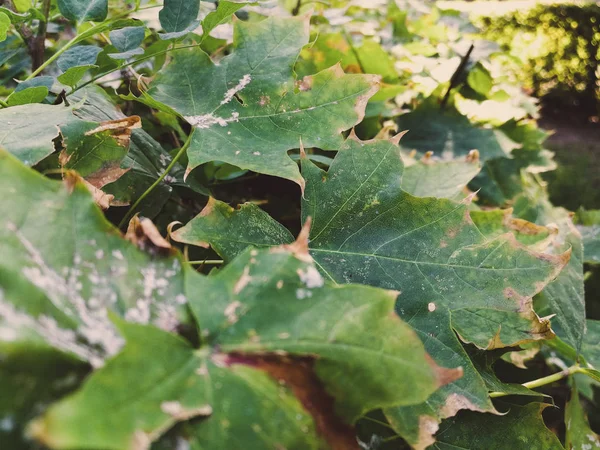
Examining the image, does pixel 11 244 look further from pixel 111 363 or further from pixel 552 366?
pixel 552 366

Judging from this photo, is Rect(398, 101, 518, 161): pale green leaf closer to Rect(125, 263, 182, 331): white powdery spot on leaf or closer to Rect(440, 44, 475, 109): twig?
Rect(440, 44, 475, 109): twig

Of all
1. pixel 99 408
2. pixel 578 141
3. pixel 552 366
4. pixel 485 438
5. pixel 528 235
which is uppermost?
pixel 99 408

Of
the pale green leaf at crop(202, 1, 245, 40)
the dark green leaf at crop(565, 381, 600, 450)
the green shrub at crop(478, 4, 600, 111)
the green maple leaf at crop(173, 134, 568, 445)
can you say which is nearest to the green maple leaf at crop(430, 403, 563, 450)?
the green maple leaf at crop(173, 134, 568, 445)

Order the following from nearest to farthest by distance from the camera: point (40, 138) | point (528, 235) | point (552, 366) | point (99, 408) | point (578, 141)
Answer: point (99, 408) → point (40, 138) → point (528, 235) → point (552, 366) → point (578, 141)

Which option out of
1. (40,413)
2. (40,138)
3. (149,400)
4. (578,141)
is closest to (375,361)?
(149,400)

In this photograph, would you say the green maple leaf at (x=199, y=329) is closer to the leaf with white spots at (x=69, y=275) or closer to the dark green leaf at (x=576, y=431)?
the leaf with white spots at (x=69, y=275)

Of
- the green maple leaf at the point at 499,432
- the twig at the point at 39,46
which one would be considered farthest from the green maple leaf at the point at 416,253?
the twig at the point at 39,46
